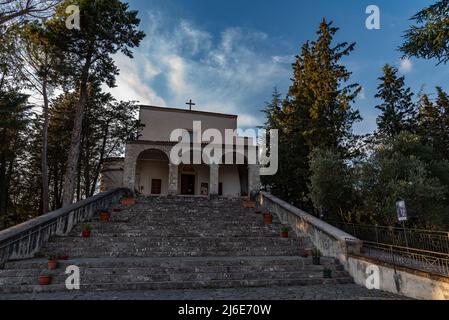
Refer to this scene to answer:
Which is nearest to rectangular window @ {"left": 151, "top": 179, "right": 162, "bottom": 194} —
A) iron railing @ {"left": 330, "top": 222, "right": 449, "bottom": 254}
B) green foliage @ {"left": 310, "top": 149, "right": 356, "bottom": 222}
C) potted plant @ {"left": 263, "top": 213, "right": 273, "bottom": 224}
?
potted plant @ {"left": 263, "top": 213, "right": 273, "bottom": 224}

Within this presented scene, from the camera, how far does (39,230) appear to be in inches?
357

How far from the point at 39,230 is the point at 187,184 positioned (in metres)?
14.5

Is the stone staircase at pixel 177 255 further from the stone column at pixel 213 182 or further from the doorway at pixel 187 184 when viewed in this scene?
the doorway at pixel 187 184

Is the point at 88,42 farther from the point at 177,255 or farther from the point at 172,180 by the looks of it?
the point at 177,255

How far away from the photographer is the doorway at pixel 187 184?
23.1 meters

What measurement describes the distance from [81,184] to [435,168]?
2419 centimetres

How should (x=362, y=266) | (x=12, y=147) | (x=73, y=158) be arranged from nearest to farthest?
(x=362, y=266) < (x=73, y=158) < (x=12, y=147)

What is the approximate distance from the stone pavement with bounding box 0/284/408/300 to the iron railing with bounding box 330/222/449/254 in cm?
188

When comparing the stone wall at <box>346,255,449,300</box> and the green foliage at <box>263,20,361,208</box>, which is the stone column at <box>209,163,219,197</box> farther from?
the stone wall at <box>346,255,449,300</box>

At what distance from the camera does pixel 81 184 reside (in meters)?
23.0

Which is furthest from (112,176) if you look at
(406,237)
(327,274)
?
(406,237)
